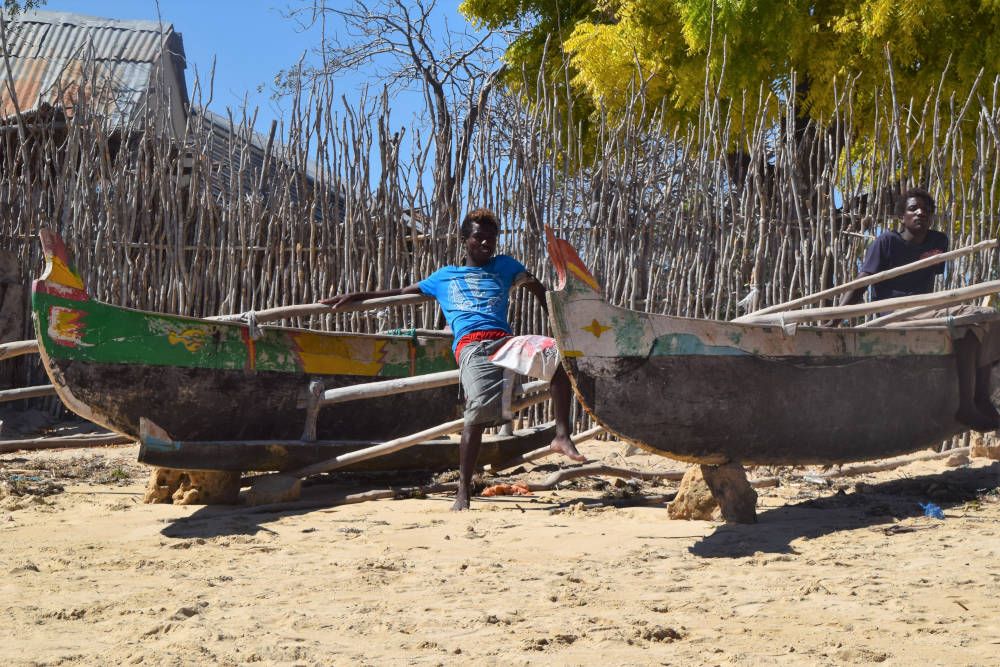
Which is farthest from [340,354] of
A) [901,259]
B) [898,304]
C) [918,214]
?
[918,214]

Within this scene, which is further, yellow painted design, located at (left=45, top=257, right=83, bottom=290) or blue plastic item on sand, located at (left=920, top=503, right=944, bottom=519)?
yellow painted design, located at (left=45, top=257, right=83, bottom=290)

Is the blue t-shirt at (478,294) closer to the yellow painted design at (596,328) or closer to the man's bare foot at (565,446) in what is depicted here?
the man's bare foot at (565,446)

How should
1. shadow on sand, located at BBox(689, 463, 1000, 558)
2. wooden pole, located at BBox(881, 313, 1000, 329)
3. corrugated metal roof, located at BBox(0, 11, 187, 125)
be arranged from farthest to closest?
corrugated metal roof, located at BBox(0, 11, 187, 125), wooden pole, located at BBox(881, 313, 1000, 329), shadow on sand, located at BBox(689, 463, 1000, 558)

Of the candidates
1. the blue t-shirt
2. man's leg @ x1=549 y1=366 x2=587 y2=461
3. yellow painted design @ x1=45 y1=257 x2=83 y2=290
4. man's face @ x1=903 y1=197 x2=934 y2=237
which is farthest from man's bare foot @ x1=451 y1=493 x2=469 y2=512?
man's face @ x1=903 y1=197 x2=934 y2=237

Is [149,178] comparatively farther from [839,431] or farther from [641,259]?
[839,431]

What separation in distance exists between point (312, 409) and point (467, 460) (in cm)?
78

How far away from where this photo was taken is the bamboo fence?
5816 mm

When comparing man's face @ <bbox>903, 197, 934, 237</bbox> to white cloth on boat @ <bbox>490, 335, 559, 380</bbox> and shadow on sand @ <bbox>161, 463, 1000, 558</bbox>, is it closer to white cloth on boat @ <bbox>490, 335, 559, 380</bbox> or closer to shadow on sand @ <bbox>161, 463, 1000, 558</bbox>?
shadow on sand @ <bbox>161, 463, 1000, 558</bbox>

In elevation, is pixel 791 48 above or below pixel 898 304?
above

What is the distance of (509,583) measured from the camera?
9.13 ft

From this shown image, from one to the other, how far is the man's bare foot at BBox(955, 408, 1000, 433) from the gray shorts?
1924mm

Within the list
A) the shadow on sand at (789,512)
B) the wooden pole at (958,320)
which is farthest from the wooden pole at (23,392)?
the wooden pole at (958,320)

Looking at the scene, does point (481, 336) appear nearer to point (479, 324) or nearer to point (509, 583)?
point (479, 324)

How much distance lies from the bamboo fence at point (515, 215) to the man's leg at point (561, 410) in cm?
189
